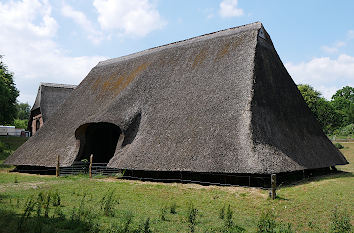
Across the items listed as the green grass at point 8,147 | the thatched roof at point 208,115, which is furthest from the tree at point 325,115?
the green grass at point 8,147

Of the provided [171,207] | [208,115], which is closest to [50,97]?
[208,115]

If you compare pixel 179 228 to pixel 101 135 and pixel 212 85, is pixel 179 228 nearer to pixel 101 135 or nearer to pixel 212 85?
pixel 212 85

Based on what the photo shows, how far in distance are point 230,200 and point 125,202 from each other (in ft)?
13.5

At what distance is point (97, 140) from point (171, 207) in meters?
14.3

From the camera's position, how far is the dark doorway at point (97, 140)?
22891 mm

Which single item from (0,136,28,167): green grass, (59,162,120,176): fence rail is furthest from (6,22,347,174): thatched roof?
(0,136,28,167): green grass

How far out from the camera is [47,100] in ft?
149

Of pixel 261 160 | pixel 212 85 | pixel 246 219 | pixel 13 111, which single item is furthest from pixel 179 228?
pixel 13 111

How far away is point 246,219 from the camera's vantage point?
10.6m

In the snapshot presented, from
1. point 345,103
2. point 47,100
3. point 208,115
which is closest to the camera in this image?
point 208,115

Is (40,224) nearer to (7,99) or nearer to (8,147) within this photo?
(7,99)

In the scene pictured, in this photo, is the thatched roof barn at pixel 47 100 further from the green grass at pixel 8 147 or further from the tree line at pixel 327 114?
the tree line at pixel 327 114

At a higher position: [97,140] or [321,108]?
[321,108]

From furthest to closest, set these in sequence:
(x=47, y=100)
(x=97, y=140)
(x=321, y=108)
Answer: (x=321, y=108)
(x=47, y=100)
(x=97, y=140)
